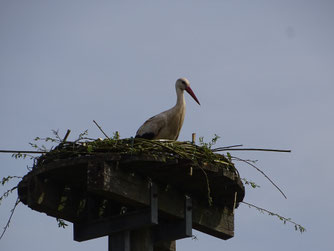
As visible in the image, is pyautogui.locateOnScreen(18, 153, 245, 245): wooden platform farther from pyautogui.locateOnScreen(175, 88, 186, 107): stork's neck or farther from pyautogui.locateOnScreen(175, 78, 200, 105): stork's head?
pyautogui.locateOnScreen(175, 78, 200, 105): stork's head

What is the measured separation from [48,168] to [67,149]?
463 millimetres

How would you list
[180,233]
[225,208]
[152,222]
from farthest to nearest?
[225,208] → [180,233] → [152,222]

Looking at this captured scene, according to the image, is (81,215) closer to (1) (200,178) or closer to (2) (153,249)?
(2) (153,249)

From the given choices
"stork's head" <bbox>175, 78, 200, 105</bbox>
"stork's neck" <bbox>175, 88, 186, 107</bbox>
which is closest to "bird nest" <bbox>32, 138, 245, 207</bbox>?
"stork's neck" <bbox>175, 88, 186, 107</bbox>

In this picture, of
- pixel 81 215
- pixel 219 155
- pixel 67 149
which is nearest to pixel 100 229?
pixel 81 215

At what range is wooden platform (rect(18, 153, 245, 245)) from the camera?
274 inches

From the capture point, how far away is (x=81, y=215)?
25.3ft

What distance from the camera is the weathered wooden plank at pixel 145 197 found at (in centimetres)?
679

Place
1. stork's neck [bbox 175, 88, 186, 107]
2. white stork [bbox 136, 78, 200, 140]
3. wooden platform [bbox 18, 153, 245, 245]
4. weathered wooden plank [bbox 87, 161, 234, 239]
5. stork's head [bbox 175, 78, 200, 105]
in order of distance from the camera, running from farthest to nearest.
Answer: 1. stork's head [bbox 175, 78, 200, 105]
2. stork's neck [bbox 175, 88, 186, 107]
3. white stork [bbox 136, 78, 200, 140]
4. wooden platform [bbox 18, 153, 245, 245]
5. weathered wooden plank [bbox 87, 161, 234, 239]

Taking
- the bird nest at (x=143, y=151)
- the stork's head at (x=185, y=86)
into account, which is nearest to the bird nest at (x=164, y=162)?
the bird nest at (x=143, y=151)

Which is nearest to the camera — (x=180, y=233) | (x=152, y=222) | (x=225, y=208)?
(x=152, y=222)

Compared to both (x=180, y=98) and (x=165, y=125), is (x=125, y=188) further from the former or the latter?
(x=180, y=98)

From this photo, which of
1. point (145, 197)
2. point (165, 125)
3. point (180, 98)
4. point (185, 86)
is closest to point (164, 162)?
point (145, 197)

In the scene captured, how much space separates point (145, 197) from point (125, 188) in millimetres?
316
